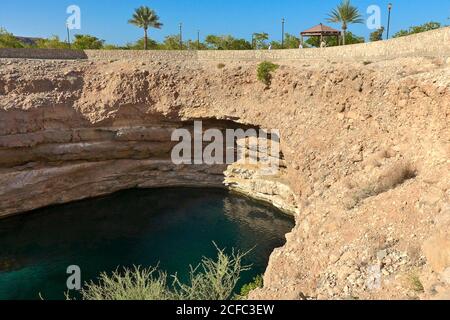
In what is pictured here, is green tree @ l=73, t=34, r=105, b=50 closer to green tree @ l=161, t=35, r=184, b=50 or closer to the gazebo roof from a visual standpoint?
green tree @ l=161, t=35, r=184, b=50

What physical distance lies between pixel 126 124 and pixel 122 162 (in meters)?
3.42

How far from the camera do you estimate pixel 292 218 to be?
26828mm

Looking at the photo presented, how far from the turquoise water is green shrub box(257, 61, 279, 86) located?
9.72m

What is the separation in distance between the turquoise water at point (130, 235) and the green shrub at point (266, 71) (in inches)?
383

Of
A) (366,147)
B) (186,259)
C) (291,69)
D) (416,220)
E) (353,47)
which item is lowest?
(186,259)

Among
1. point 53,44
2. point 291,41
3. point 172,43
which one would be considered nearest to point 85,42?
point 53,44

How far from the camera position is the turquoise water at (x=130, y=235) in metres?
20.6

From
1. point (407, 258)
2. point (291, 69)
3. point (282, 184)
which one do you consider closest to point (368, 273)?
point (407, 258)

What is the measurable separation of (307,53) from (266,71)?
17.3 feet

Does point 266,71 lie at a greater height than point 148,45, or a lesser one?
lesser

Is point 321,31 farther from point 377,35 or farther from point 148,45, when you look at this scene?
point 148,45

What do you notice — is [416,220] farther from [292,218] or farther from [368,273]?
[292,218]

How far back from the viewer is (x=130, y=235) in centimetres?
2473

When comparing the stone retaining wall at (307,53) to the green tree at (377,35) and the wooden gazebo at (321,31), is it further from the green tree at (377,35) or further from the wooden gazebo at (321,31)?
the green tree at (377,35)
